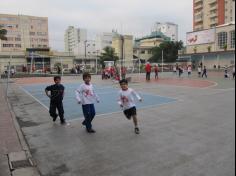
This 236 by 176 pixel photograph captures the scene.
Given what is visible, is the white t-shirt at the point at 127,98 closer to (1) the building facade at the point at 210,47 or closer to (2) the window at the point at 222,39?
(1) the building facade at the point at 210,47

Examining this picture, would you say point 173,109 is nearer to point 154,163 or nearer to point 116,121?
point 116,121

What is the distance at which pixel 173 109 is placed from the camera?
34.4 ft

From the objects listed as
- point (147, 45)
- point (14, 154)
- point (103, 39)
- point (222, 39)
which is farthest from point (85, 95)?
point (103, 39)

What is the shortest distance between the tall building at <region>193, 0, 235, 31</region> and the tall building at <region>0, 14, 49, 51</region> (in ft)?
169

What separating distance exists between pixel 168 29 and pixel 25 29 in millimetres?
74126

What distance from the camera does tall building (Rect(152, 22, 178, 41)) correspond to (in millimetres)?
145125

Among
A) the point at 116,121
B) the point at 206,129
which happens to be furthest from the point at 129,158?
the point at 116,121

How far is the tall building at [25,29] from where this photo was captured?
321ft

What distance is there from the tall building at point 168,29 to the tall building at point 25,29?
60.7 metres

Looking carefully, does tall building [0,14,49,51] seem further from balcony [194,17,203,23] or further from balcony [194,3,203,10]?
balcony [194,3,203,10]

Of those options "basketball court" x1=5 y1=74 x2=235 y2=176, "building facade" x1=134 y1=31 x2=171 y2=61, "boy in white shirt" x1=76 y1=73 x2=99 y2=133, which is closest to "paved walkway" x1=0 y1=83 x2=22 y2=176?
"basketball court" x1=5 y1=74 x2=235 y2=176

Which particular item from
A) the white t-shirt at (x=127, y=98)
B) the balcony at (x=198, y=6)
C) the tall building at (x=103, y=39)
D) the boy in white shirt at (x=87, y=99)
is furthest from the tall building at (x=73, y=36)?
the white t-shirt at (x=127, y=98)

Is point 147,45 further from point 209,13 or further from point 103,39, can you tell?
point 209,13

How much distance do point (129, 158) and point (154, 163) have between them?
20.0 inches
